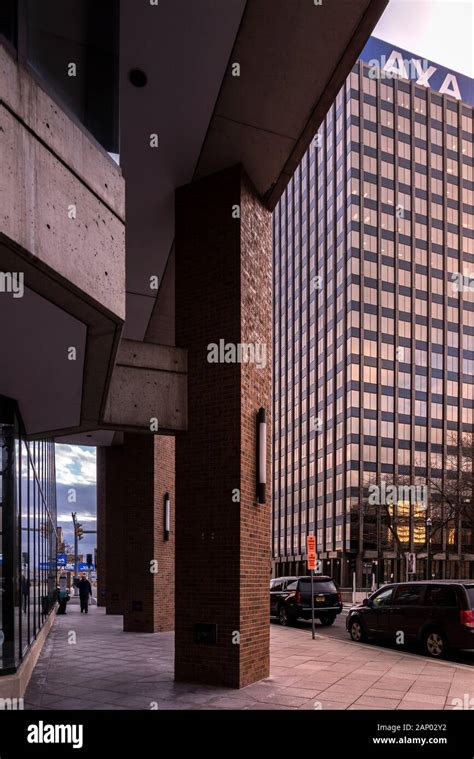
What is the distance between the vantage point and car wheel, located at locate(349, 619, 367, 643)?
16.7 metres

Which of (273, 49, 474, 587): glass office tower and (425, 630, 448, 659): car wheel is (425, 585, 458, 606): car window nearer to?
(425, 630, 448, 659): car wheel

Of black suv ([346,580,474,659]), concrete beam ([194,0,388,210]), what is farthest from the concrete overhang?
black suv ([346,580,474,659])

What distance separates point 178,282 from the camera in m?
11.7

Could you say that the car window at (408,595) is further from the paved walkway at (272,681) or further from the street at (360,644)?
the paved walkway at (272,681)

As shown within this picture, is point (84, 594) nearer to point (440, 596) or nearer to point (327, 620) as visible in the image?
point (327, 620)

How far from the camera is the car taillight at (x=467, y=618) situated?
13.2m

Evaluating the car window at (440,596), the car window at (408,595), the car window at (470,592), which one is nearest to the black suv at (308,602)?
the car window at (408,595)

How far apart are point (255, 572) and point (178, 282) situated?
5.05 metres

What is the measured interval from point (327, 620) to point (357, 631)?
4.99 m

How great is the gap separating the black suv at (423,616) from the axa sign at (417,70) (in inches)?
3086

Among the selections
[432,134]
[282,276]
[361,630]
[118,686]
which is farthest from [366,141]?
[118,686]

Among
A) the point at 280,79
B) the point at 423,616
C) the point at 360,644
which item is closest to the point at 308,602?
the point at 360,644

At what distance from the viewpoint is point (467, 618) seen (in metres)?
13.3

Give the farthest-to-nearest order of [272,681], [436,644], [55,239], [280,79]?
[436,644]
[272,681]
[280,79]
[55,239]
